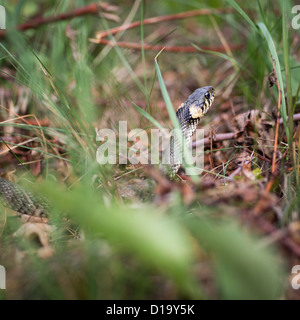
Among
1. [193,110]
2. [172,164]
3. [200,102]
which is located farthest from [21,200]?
[200,102]

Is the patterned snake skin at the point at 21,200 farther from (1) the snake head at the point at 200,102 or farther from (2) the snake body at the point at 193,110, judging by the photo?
(1) the snake head at the point at 200,102

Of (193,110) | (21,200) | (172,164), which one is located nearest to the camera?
(21,200)

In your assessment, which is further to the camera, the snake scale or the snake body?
the snake body

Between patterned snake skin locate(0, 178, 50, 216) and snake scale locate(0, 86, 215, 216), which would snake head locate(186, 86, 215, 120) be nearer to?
snake scale locate(0, 86, 215, 216)

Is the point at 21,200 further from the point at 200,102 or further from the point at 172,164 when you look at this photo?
the point at 200,102

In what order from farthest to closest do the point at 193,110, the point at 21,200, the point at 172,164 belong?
the point at 193,110 < the point at 172,164 < the point at 21,200

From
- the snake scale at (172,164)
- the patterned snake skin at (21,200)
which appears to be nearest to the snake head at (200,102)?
the snake scale at (172,164)

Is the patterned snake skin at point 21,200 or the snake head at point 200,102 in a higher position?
the snake head at point 200,102

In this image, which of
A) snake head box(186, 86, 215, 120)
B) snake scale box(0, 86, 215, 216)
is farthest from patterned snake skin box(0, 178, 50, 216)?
snake head box(186, 86, 215, 120)

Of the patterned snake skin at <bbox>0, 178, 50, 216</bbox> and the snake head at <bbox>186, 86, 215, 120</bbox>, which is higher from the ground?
the snake head at <bbox>186, 86, 215, 120</bbox>
